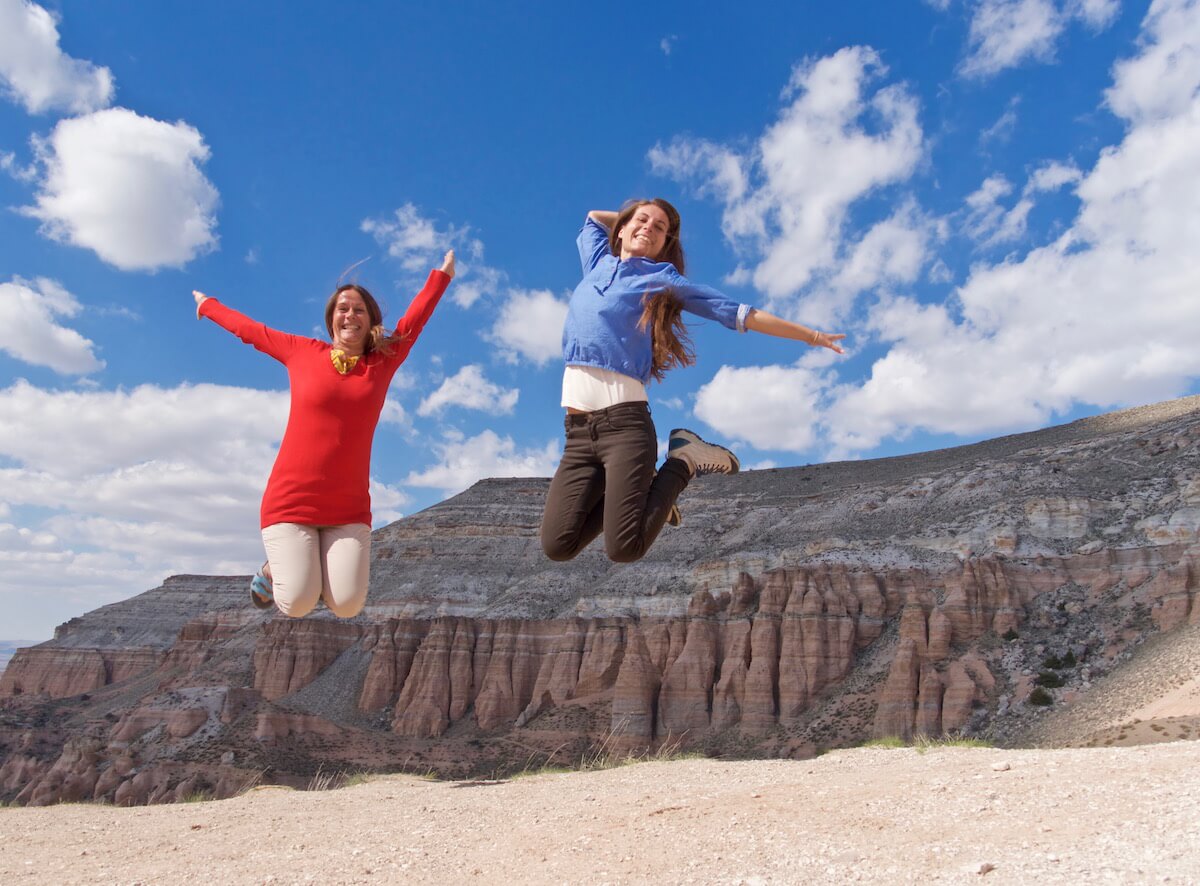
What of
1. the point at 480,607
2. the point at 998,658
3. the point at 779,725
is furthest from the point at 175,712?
the point at 998,658

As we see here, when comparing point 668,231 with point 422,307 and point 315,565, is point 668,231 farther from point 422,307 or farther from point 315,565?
point 315,565

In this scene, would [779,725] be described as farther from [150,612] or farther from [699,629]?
[150,612]

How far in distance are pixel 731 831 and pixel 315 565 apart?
3.99 m

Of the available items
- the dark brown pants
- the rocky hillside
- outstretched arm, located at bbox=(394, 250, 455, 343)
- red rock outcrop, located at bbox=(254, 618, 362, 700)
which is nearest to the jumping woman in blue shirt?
the dark brown pants

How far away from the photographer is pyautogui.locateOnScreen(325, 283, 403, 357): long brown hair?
668 cm

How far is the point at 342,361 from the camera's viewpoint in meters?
6.62

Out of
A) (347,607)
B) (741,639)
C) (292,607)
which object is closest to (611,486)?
(347,607)

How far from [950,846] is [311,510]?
508 centimetres

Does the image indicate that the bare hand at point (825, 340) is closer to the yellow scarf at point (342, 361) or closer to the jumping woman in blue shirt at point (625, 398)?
the jumping woman in blue shirt at point (625, 398)

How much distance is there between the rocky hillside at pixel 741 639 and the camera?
47.5 m

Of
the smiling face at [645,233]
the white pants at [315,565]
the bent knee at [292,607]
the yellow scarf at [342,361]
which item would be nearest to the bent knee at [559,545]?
the white pants at [315,565]

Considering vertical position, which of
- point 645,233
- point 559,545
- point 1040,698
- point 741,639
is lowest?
point 1040,698

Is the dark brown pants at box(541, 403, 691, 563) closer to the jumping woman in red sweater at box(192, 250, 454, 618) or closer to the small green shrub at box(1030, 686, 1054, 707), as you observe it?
the jumping woman in red sweater at box(192, 250, 454, 618)

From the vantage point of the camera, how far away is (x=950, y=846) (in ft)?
21.8
